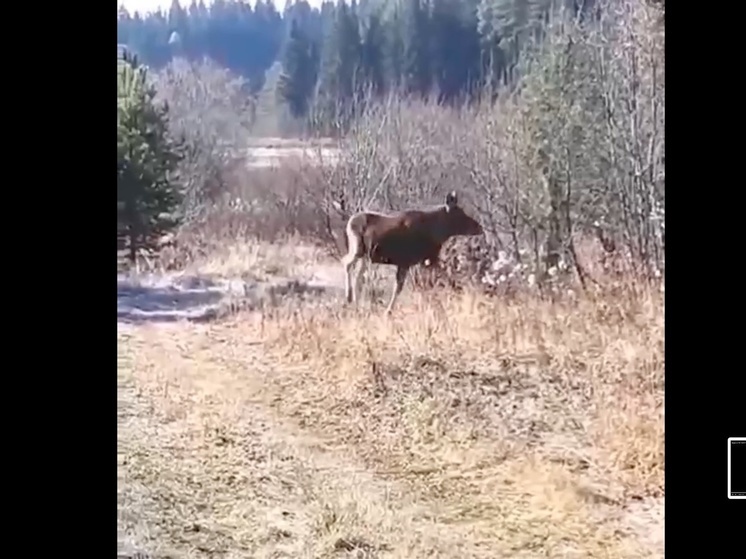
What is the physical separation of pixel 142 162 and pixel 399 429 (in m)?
0.77

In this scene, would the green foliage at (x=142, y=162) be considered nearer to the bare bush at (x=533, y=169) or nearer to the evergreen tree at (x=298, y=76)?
the bare bush at (x=533, y=169)

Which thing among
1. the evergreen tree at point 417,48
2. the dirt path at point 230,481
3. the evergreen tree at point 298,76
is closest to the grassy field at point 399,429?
the dirt path at point 230,481

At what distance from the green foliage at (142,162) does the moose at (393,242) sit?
380mm

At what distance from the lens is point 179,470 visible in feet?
7.69

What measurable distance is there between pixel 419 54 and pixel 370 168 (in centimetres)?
25

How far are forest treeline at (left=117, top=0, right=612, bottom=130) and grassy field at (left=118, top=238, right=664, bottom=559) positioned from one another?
14.3 inches

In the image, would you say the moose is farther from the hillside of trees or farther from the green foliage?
the green foliage

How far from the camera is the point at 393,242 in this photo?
2342 millimetres

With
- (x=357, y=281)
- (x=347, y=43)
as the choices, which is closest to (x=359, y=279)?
(x=357, y=281)

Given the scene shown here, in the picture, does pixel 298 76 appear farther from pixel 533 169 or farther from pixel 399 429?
pixel 399 429

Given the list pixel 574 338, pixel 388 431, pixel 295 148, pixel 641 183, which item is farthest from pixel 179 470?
pixel 641 183

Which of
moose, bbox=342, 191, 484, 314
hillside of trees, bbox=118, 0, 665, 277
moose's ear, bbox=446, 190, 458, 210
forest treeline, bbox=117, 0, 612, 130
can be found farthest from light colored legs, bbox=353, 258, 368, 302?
forest treeline, bbox=117, 0, 612, 130

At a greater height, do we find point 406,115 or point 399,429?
point 406,115
